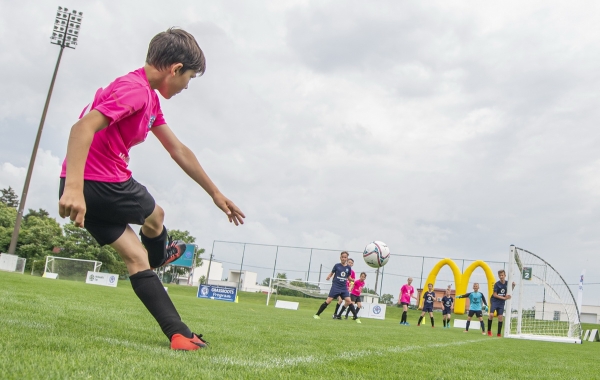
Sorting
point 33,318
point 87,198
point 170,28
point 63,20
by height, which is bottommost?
point 33,318

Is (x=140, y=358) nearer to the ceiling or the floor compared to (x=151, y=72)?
nearer to the floor

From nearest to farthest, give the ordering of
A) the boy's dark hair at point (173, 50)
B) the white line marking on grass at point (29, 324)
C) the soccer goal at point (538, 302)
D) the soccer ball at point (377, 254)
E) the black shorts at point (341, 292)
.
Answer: the boy's dark hair at point (173, 50)
the white line marking on grass at point (29, 324)
the soccer goal at point (538, 302)
the black shorts at point (341, 292)
the soccer ball at point (377, 254)

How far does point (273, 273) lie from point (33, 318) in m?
37.1

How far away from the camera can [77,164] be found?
101 inches

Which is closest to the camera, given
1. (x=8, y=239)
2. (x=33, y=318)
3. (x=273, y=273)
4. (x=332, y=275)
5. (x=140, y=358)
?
(x=140, y=358)

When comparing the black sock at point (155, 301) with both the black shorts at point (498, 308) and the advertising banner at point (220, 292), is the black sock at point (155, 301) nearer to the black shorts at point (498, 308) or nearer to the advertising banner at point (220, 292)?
the black shorts at point (498, 308)

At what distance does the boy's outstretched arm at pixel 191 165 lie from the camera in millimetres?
3770

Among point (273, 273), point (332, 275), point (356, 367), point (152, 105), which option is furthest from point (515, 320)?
point (273, 273)

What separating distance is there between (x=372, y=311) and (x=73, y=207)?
25.7 metres

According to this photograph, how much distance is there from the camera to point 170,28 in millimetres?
3285

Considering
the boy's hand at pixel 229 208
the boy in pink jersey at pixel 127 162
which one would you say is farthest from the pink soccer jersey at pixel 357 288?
the boy in pink jersey at pixel 127 162

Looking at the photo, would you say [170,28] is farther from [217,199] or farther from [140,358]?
[140,358]

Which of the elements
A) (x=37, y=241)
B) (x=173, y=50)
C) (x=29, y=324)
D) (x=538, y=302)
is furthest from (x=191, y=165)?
(x=37, y=241)

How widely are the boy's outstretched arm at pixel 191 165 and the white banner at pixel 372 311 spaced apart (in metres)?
24.0
